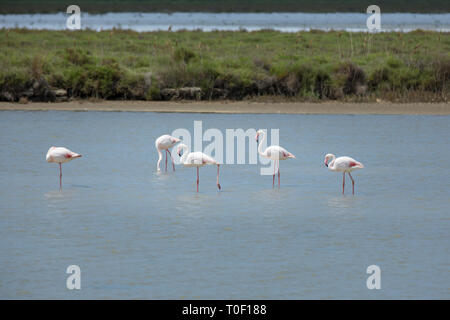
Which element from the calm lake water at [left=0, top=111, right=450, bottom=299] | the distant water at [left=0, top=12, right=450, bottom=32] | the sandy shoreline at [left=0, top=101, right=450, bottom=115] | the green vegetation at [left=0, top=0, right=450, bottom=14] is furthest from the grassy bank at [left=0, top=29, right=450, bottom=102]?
the green vegetation at [left=0, top=0, right=450, bottom=14]

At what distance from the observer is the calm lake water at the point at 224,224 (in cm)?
962

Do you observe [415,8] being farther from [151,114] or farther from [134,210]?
[134,210]

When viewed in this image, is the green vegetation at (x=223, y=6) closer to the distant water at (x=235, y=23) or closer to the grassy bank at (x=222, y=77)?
the distant water at (x=235, y=23)

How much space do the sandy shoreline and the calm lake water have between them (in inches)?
208

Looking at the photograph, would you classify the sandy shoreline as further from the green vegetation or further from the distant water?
the green vegetation

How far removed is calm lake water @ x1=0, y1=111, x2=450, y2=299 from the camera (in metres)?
9.62

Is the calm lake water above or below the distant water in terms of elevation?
below

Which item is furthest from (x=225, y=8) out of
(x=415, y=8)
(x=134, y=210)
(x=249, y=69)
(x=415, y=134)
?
(x=134, y=210)

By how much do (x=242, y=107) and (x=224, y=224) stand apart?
47.7 ft

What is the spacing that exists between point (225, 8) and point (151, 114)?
77.8 m

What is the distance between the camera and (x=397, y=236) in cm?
1175

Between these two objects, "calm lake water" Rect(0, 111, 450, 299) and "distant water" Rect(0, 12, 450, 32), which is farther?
"distant water" Rect(0, 12, 450, 32)

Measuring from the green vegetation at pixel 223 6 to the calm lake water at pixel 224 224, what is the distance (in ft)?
263

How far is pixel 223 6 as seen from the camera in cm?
10394
